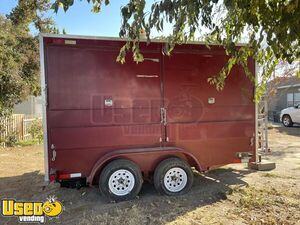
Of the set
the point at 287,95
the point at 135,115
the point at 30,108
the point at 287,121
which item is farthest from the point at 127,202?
the point at 287,95

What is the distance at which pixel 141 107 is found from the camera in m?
5.75

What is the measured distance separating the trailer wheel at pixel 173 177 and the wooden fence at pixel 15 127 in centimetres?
948

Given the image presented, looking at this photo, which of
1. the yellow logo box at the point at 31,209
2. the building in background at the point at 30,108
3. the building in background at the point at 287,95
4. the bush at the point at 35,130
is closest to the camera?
the yellow logo box at the point at 31,209

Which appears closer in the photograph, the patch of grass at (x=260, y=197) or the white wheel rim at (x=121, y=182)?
the patch of grass at (x=260, y=197)

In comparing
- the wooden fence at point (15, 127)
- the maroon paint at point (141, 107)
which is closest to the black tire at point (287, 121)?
the maroon paint at point (141, 107)

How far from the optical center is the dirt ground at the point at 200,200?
15.9ft

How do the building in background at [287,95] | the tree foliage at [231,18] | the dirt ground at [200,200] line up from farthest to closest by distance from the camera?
the building in background at [287,95], the dirt ground at [200,200], the tree foliage at [231,18]

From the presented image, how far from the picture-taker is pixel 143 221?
4730 millimetres

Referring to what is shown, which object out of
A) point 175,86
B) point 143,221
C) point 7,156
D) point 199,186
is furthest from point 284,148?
point 7,156

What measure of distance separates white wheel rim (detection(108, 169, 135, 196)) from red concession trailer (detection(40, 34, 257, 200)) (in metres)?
0.02

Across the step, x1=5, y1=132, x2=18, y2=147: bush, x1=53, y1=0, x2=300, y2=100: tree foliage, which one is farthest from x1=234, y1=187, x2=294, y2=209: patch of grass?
x1=5, y1=132, x2=18, y2=147: bush

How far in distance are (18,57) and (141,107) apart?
9.61 metres

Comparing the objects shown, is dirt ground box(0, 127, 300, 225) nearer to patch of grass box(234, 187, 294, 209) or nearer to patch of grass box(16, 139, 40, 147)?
patch of grass box(234, 187, 294, 209)

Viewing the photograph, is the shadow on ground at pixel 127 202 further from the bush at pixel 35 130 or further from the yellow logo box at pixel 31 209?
the bush at pixel 35 130
